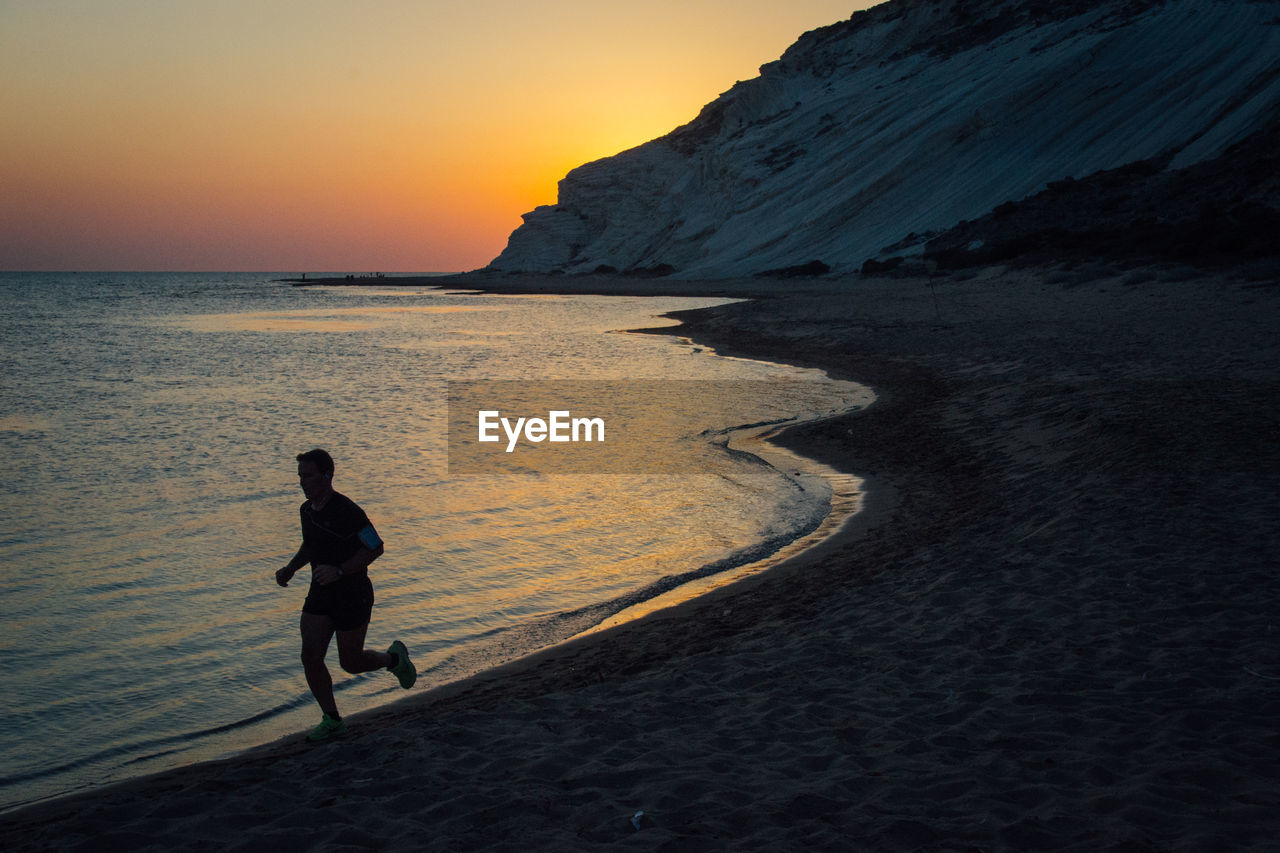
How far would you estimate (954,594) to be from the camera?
7.16 metres

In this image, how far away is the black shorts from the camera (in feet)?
17.5

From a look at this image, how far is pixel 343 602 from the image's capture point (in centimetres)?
538

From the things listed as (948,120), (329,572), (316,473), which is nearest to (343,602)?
(329,572)

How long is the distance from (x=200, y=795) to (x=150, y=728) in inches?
58.8

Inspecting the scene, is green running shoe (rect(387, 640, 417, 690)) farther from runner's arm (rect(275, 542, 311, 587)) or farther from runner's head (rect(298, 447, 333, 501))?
runner's head (rect(298, 447, 333, 501))

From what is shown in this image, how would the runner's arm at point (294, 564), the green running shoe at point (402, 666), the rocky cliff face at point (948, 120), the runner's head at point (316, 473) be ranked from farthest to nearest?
1. the rocky cliff face at point (948, 120)
2. the green running shoe at point (402, 666)
3. the runner's arm at point (294, 564)
4. the runner's head at point (316, 473)

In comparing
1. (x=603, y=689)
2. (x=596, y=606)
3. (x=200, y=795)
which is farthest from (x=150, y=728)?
(x=596, y=606)

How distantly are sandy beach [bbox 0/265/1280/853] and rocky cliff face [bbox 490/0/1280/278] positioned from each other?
5512 cm

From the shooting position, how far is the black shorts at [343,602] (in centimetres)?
532

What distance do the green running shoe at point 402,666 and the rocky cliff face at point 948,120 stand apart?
5963cm

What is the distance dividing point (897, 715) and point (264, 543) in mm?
7627

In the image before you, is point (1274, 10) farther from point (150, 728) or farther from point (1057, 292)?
point (150, 728)

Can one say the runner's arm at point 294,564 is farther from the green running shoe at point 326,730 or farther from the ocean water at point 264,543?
the ocean water at point 264,543

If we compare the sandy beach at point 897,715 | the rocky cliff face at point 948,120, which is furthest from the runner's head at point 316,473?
the rocky cliff face at point 948,120
